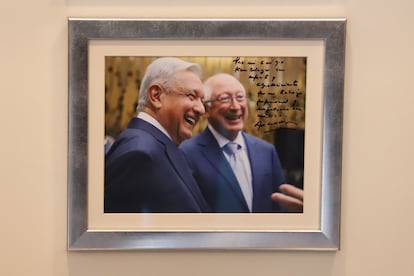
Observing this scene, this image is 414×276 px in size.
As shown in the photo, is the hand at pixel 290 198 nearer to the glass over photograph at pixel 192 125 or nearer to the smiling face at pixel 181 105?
the glass over photograph at pixel 192 125

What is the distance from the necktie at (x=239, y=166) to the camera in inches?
59.9

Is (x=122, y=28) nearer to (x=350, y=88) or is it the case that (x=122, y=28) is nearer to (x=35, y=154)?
(x=35, y=154)

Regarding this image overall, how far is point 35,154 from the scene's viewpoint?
59.6 inches

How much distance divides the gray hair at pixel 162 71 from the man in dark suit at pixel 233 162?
7cm

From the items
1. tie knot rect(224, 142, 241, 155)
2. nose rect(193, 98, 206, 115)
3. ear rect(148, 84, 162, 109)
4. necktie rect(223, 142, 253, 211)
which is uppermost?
ear rect(148, 84, 162, 109)

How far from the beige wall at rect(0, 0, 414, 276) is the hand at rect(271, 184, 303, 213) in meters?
0.12

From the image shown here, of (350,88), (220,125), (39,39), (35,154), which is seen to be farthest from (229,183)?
(39,39)

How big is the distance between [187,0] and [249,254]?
0.71 m

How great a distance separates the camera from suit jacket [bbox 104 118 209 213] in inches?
59.1

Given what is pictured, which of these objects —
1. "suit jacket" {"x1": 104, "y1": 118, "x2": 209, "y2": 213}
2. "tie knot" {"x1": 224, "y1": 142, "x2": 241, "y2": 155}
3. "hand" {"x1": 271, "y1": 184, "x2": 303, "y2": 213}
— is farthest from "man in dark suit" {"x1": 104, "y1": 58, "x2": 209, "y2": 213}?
"hand" {"x1": 271, "y1": 184, "x2": 303, "y2": 213}

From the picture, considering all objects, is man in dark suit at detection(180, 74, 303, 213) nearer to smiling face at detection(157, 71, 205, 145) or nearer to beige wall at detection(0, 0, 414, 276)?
smiling face at detection(157, 71, 205, 145)

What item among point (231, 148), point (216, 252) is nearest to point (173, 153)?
point (231, 148)

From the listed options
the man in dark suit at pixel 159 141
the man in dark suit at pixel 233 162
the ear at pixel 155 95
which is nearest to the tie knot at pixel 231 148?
the man in dark suit at pixel 233 162

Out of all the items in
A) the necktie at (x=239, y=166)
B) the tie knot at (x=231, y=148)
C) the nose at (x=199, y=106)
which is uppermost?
the nose at (x=199, y=106)
